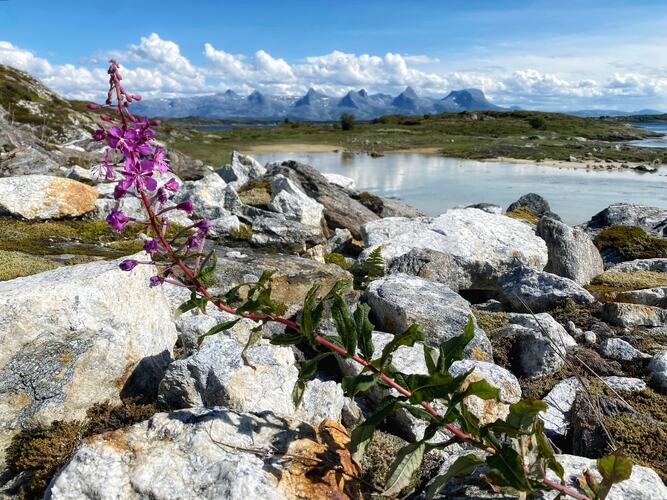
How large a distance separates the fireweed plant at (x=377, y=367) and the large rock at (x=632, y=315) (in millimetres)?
6996

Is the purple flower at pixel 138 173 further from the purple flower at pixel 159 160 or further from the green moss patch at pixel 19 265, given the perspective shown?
the green moss patch at pixel 19 265

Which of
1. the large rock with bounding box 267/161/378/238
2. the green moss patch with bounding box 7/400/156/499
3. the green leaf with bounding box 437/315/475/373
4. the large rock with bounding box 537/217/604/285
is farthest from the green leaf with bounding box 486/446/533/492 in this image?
the large rock with bounding box 267/161/378/238

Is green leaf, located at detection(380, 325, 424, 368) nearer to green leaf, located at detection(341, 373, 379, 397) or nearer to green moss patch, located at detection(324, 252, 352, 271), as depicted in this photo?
green leaf, located at detection(341, 373, 379, 397)

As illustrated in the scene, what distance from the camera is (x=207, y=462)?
414 centimetres

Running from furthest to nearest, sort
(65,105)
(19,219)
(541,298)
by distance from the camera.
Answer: (65,105) → (19,219) → (541,298)

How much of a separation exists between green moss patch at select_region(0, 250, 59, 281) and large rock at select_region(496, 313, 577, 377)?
27.9 ft

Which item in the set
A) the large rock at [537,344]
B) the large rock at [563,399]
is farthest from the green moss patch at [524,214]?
the large rock at [563,399]

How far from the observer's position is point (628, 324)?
9.91 metres

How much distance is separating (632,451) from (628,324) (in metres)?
5.11

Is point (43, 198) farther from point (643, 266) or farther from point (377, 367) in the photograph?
point (643, 266)

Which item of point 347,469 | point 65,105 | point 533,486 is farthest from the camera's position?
point 65,105

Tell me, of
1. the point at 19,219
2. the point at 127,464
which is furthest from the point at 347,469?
the point at 19,219

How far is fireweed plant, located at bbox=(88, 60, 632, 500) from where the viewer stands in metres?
3.42

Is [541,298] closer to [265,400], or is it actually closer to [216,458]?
[265,400]
